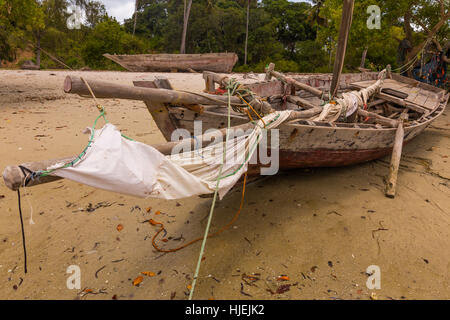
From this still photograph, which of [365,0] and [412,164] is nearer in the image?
[412,164]

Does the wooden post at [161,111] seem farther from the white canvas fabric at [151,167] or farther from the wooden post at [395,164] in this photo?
the wooden post at [395,164]

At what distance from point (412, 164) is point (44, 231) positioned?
5.50 meters

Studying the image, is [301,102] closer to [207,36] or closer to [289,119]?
[289,119]

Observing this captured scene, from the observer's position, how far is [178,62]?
624 inches

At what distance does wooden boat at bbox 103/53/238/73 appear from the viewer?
1523cm

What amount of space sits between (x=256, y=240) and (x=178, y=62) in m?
14.7

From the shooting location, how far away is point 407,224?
3174mm

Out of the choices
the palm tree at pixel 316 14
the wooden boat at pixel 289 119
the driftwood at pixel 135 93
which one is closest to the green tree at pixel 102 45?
the palm tree at pixel 316 14

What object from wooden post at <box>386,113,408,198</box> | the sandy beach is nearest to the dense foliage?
wooden post at <box>386,113,408,198</box>
